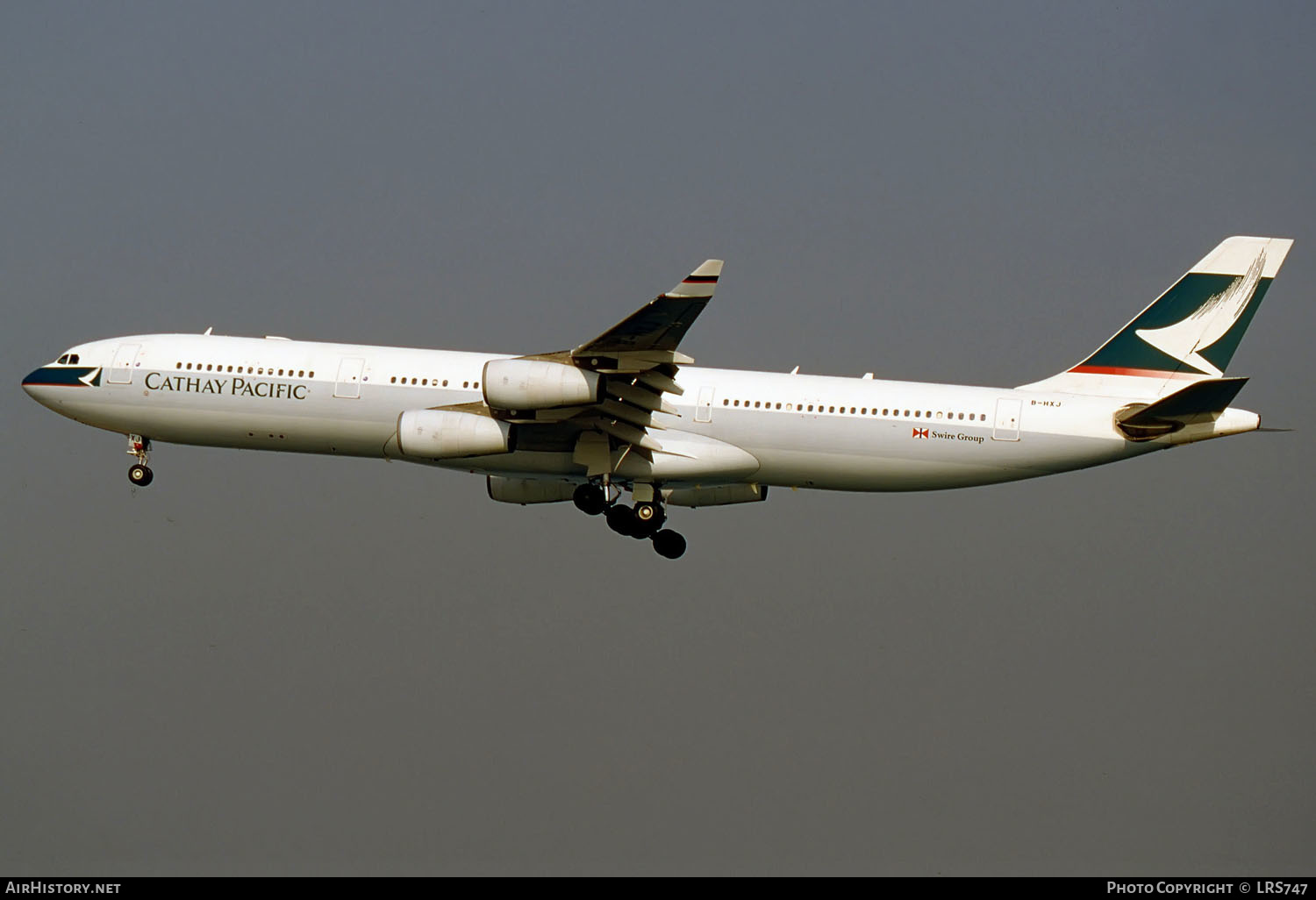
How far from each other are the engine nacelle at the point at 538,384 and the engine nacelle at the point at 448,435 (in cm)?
175

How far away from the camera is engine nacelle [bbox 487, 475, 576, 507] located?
2063 inches

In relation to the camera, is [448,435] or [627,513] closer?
[448,435]

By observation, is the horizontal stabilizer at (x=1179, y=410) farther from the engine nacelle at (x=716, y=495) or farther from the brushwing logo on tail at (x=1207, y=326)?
the engine nacelle at (x=716, y=495)

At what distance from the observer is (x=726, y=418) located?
4850 centimetres

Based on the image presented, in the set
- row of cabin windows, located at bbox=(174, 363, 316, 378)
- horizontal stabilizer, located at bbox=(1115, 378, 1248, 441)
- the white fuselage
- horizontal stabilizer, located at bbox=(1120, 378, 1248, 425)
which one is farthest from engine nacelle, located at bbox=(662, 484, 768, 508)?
horizontal stabilizer, located at bbox=(1120, 378, 1248, 425)

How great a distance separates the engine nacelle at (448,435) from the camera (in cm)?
4659

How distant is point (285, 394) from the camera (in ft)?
161

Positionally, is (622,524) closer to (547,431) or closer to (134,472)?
(547,431)

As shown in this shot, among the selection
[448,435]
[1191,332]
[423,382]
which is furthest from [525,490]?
[1191,332]

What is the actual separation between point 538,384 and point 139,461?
1386cm

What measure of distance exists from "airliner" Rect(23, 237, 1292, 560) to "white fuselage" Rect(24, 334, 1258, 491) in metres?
0.05

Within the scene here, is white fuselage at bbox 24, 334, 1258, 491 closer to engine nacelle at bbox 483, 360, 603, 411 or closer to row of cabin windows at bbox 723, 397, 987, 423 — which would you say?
row of cabin windows at bbox 723, 397, 987, 423

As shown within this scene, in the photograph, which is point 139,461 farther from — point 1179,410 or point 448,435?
point 1179,410
